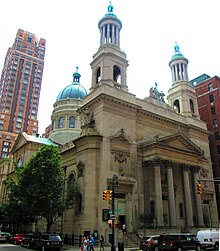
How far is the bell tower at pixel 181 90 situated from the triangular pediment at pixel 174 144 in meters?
10.4

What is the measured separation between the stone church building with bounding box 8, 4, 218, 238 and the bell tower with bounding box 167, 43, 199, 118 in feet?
12.4

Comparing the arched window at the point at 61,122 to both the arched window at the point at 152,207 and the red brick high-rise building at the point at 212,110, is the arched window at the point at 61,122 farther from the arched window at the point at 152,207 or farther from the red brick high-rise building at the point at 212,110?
the arched window at the point at 152,207

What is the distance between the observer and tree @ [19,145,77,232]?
95.5ft

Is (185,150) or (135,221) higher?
(185,150)

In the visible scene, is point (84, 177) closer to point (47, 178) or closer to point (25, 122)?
point (47, 178)

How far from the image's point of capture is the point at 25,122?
106 meters

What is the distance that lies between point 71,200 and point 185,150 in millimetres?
18136

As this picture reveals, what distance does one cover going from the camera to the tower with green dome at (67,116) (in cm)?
6138

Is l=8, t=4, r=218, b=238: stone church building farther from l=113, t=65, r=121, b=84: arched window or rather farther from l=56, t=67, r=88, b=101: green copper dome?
l=56, t=67, r=88, b=101: green copper dome

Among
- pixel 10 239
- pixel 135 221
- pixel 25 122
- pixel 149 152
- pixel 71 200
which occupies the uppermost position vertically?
pixel 25 122

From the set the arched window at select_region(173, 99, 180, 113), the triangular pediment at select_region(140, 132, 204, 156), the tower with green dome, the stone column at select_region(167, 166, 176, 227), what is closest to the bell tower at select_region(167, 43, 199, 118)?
the arched window at select_region(173, 99, 180, 113)

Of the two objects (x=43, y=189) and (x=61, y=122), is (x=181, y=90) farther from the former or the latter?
(x=43, y=189)

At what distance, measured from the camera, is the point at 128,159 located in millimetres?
36688

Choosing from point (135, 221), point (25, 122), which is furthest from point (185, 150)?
point (25, 122)
